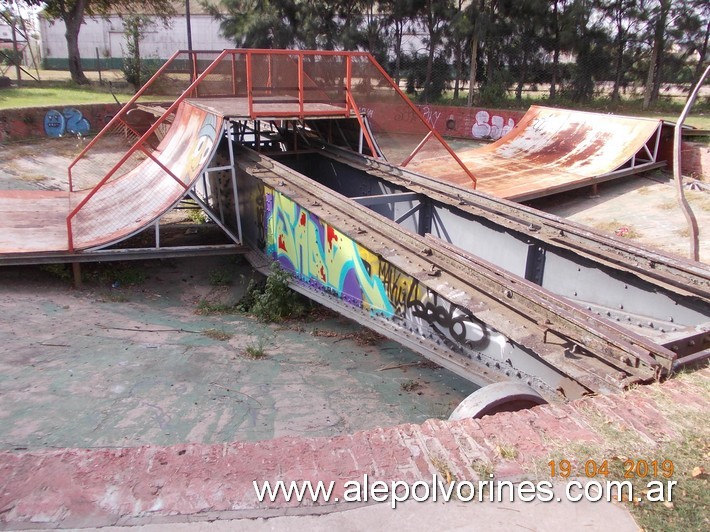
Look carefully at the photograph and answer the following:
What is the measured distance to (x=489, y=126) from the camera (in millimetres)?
19672

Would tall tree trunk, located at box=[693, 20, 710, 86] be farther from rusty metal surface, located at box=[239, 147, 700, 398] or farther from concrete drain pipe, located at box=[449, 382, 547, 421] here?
concrete drain pipe, located at box=[449, 382, 547, 421]

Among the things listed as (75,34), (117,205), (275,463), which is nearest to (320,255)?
(275,463)

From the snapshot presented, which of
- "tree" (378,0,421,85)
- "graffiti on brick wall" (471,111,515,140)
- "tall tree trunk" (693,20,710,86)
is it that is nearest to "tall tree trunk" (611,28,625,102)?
"tall tree trunk" (693,20,710,86)

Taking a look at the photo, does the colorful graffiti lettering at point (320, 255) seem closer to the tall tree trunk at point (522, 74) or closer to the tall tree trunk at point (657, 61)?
the tall tree trunk at point (522, 74)

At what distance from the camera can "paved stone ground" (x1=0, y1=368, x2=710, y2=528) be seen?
2258 millimetres

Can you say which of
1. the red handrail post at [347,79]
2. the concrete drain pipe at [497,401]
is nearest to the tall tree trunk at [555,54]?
the red handrail post at [347,79]

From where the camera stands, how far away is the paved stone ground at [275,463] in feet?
7.41

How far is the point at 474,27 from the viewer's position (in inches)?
850

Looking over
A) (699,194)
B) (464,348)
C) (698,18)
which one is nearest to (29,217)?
(464,348)

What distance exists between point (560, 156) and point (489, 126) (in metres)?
6.76

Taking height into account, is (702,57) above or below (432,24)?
below

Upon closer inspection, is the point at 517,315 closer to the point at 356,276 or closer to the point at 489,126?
the point at 356,276

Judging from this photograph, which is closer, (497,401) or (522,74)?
(497,401)

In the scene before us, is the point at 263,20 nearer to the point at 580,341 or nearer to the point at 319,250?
the point at 319,250
